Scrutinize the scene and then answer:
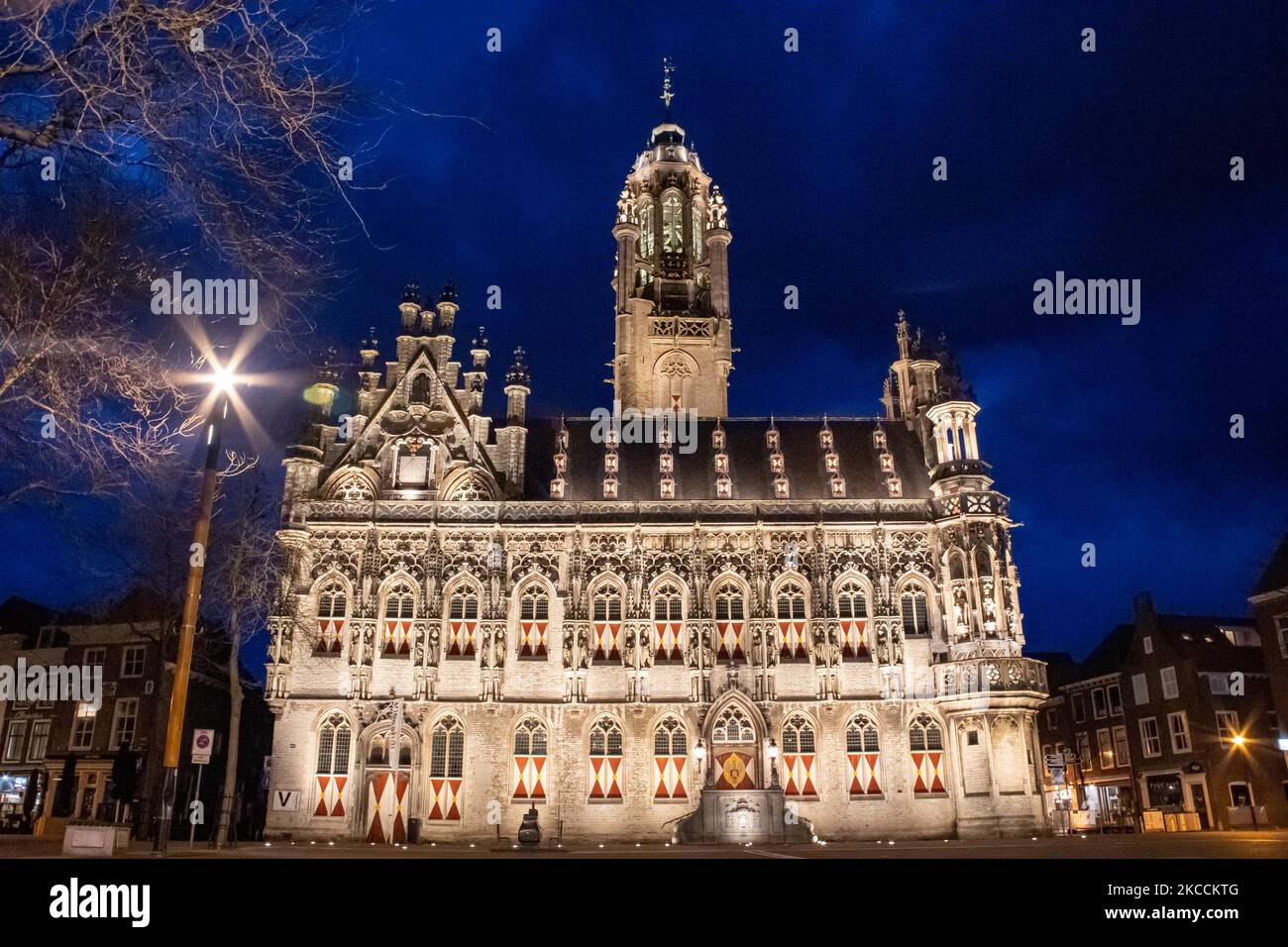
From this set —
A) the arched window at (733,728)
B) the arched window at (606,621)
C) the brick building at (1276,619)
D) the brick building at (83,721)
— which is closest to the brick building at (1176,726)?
the brick building at (1276,619)

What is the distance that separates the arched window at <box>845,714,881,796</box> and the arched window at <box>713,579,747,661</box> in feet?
15.5

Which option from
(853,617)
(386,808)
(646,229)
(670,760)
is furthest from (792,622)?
(646,229)

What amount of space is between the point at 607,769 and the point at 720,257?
28.3m

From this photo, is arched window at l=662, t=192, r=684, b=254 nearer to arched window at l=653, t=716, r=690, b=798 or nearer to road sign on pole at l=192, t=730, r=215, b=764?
arched window at l=653, t=716, r=690, b=798

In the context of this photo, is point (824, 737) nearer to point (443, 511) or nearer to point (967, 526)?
point (967, 526)

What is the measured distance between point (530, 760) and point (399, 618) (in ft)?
23.2

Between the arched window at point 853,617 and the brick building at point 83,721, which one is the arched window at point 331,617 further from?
the arched window at point 853,617

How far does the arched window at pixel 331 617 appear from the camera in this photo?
32594 millimetres

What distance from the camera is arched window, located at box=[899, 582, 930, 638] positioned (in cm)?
3328

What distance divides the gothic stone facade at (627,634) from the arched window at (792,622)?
8 cm

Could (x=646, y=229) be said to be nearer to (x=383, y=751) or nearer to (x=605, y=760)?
(x=605, y=760)
